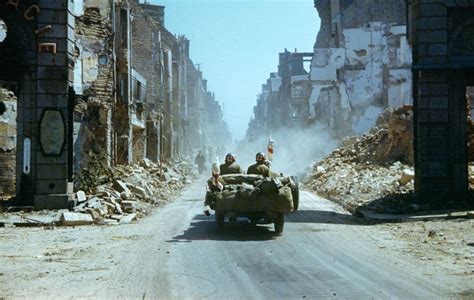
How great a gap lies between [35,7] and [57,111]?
316 centimetres

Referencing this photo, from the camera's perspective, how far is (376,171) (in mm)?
25469

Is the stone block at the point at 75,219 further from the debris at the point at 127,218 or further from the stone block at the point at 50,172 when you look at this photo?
the stone block at the point at 50,172

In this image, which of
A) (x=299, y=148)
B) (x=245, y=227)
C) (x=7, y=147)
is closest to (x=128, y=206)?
(x=245, y=227)

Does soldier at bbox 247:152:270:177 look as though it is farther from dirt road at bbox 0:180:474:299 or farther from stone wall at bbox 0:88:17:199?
stone wall at bbox 0:88:17:199

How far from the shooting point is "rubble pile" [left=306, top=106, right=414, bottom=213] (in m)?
19.0

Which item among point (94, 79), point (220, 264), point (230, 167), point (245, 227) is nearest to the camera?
point (220, 264)

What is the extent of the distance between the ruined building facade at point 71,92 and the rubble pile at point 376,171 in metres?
9.89

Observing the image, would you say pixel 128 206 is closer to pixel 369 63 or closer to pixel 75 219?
pixel 75 219

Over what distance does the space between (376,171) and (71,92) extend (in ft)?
48.6

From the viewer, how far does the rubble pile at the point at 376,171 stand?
1901cm

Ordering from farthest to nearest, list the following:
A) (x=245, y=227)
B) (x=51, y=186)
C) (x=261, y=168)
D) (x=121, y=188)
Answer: (x=121, y=188) < (x=51, y=186) < (x=261, y=168) < (x=245, y=227)

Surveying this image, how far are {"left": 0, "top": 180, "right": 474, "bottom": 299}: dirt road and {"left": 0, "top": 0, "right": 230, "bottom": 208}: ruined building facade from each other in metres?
3.53

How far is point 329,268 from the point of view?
27.3 feet

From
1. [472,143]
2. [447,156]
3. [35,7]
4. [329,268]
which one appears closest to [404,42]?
[472,143]
